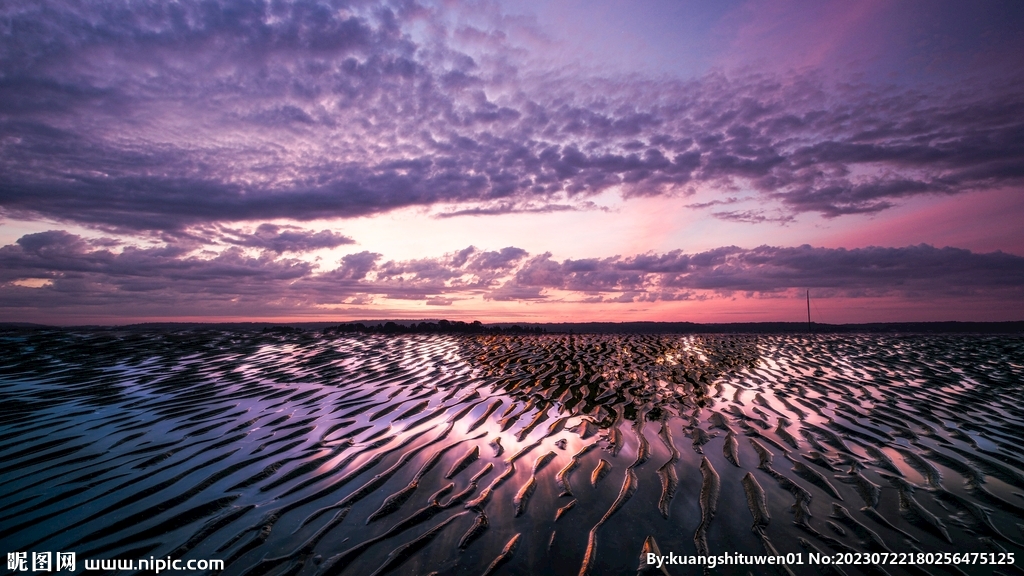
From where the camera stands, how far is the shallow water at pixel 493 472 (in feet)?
15.0

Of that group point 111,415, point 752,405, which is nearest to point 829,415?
point 752,405

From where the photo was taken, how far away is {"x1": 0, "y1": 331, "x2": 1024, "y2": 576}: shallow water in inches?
180

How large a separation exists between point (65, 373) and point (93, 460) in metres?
10.6

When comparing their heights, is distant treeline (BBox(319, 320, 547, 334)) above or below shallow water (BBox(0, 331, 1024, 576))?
below

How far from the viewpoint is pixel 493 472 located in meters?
6.59

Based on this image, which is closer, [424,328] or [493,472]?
[493,472]

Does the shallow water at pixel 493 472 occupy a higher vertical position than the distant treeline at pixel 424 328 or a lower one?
higher

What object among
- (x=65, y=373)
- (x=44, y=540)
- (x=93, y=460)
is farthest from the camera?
(x=65, y=373)

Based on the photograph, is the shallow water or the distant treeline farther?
the distant treeline

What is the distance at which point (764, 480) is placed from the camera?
20.8 ft

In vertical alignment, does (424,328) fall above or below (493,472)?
below

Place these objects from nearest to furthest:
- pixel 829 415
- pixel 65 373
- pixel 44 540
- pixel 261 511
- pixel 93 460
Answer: pixel 44 540 → pixel 261 511 → pixel 93 460 → pixel 829 415 → pixel 65 373

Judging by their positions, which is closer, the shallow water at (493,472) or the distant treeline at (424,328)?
the shallow water at (493,472)

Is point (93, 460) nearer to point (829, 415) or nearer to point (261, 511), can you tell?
point (261, 511)
